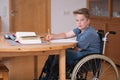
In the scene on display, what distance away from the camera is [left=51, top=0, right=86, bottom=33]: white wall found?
232 inches

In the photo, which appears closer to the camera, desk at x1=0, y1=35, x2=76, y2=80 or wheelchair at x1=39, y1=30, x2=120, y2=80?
desk at x1=0, y1=35, x2=76, y2=80

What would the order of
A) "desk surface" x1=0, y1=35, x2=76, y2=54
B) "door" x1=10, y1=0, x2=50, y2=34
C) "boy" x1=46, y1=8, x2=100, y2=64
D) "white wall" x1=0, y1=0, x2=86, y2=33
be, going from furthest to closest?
"white wall" x1=0, y1=0, x2=86, y2=33 → "door" x1=10, y1=0, x2=50, y2=34 → "boy" x1=46, y1=8, x2=100, y2=64 → "desk surface" x1=0, y1=35, x2=76, y2=54

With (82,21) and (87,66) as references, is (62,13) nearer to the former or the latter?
(82,21)

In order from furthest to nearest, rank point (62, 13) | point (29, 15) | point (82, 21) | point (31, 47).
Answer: point (62, 13) → point (29, 15) → point (82, 21) → point (31, 47)

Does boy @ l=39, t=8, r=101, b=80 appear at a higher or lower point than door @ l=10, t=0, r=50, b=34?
lower

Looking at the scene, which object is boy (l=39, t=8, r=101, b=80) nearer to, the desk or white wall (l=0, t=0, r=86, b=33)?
the desk

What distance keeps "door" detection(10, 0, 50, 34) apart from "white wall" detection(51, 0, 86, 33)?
0.14 meters

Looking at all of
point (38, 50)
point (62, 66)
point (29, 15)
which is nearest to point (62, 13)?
point (29, 15)

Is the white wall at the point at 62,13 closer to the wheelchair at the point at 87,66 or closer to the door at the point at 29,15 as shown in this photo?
the door at the point at 29,15

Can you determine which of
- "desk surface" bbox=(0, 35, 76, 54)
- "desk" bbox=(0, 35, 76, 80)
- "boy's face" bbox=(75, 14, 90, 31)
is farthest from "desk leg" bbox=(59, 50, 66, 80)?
"boy's face" bbox=(75, 14, 90, 31)

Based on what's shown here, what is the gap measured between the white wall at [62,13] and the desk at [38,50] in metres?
3.53

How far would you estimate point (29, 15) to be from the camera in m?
5.80

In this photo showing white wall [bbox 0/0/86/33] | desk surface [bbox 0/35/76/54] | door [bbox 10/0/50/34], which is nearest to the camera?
desk surface [bbox 0/35/76/54]

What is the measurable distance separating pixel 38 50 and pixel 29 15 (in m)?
3.78
